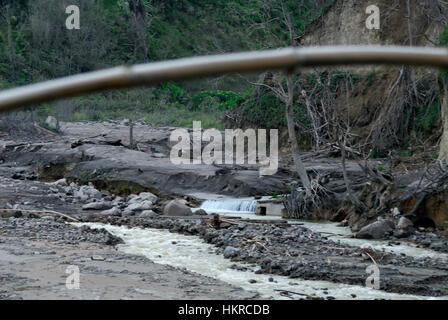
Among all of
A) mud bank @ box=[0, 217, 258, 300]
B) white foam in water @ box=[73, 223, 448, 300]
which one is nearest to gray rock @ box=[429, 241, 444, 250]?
white foam in water @ box=[73, 223, 448, 300]

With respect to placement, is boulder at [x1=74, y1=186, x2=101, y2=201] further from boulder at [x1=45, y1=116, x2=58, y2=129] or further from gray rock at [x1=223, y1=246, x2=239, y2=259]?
boulder at [x1=45, y1=116, x2=58, y2=129]

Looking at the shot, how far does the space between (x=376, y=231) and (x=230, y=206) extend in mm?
5656

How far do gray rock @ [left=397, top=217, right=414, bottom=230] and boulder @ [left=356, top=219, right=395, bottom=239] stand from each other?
21 centimetres

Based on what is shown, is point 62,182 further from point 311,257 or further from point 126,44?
point 126,44

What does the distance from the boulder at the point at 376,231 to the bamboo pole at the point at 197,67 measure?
1026cm

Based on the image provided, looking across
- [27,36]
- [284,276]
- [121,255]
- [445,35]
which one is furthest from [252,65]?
[27,36]

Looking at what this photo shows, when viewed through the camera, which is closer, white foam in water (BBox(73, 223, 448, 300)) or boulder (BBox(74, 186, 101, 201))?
white foam in water (BBox(73, 223, 448, 300))

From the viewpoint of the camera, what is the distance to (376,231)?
11422mm

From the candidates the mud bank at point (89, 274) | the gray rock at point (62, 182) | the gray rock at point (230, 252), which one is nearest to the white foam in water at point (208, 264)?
the gray rock at point (230, 252)

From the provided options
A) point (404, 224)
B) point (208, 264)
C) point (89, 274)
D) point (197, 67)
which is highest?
point (197, 67)

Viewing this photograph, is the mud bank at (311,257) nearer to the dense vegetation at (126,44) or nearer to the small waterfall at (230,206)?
the small waterfall at (230,206)

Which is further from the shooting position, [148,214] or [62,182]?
[62,182]

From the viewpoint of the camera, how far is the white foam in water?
283 inches

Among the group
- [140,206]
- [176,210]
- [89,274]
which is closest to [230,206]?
[176,210]
